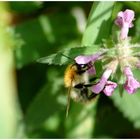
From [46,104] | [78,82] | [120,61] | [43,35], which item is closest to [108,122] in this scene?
[46,104]

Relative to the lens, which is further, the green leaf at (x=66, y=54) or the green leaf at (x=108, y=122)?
the green leaf at (x=108, y=122)

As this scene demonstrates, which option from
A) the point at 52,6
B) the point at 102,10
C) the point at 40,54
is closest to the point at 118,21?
the point at 102,10

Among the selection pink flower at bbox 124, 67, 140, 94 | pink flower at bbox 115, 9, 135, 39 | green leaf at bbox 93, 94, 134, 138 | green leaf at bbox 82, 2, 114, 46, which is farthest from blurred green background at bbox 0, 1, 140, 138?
pink flower at bbox 124, 67, 140, 94

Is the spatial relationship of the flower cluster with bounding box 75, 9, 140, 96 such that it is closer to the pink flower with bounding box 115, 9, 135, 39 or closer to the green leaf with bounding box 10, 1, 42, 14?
the pink flower with bounding box 115, 9, 135, 39

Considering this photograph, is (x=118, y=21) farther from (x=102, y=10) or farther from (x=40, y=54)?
(x=40, y=54)

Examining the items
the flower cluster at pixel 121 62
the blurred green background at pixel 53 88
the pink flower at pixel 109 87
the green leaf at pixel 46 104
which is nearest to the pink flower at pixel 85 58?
the flower cluster at pixel 121 62

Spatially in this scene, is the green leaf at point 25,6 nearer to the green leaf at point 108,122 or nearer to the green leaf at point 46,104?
the green leaf at point 46,104
